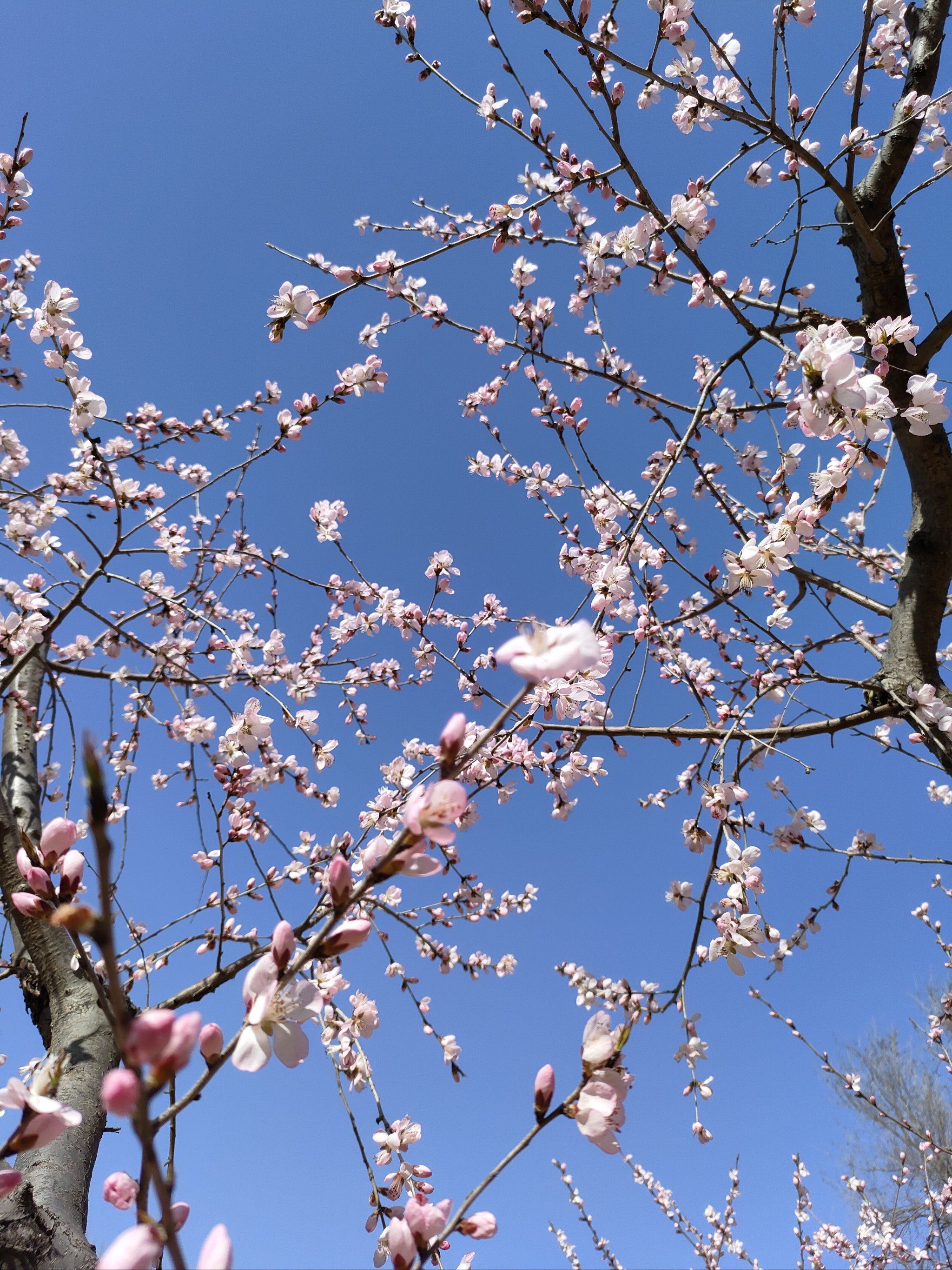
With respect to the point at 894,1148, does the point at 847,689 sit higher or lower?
higher

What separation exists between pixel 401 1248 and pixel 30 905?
0.60 meters

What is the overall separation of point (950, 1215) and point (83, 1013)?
962 centimetres

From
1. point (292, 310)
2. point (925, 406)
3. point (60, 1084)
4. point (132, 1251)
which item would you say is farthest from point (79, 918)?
point (925, 406)

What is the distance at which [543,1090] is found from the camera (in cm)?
80

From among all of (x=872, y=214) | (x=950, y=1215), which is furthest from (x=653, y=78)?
(x=950, y=1215)

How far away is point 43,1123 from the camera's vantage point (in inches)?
25.7

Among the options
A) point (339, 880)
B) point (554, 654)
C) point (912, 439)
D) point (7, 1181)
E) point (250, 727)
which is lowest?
point (7, 1181)

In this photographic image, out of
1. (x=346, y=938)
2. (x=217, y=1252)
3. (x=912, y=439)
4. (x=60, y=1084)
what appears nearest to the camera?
(x=217, y=1252)

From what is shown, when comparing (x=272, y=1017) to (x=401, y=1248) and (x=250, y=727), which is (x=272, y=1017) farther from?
(x=250, y=727)

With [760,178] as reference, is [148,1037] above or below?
below

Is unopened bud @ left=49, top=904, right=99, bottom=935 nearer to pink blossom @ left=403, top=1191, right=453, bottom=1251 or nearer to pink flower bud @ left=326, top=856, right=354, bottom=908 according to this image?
pink flower bud @ left=326, top=856, right=354, bottom=908

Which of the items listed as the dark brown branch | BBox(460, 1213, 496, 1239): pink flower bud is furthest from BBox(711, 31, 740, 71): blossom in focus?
BBox(460, 1213, 496, 1239): pink flower bud

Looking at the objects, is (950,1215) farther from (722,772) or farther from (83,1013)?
(83,1013)

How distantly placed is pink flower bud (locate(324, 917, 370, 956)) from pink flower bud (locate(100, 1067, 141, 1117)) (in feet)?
0.91
